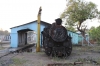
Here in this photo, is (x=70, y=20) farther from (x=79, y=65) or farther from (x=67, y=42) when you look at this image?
(x=79, y=65)

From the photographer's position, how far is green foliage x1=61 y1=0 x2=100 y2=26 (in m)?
26.2

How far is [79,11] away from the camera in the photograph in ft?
85.6

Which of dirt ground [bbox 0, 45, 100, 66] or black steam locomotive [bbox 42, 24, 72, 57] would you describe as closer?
dirt ground [bbox 0, 45, 100, 66]

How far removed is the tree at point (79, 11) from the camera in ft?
86.0

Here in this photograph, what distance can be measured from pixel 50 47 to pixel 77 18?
1569 cm

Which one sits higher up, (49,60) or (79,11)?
(79,11)

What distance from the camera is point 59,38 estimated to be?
11961 mm

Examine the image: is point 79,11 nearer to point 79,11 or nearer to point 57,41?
point 79,11

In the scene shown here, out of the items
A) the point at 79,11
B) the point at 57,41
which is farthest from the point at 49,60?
the point at 79,11

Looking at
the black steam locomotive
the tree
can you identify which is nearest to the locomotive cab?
the black steam locomotive

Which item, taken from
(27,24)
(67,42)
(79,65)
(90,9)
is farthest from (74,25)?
(79,65)

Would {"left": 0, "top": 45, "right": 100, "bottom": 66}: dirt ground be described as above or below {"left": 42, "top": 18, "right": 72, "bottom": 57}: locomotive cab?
below

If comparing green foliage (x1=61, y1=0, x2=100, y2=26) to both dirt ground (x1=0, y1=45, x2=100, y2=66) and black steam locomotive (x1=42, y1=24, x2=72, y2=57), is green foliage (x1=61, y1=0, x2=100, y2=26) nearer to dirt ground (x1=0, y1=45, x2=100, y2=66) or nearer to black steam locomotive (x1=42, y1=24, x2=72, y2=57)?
dirt ground (x1=0, y1=45, x2=100, y2=66)

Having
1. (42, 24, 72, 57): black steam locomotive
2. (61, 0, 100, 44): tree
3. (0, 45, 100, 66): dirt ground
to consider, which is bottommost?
(0, 45, 100, 66): dirt ground
